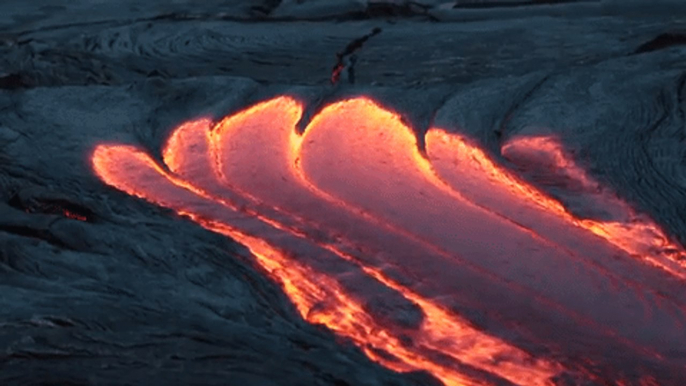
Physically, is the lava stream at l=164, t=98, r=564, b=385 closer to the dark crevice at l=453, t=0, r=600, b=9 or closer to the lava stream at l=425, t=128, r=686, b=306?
the lava stream at l=425, t=128, r=686, b=306

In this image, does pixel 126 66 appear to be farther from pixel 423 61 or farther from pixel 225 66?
pixel 423 61

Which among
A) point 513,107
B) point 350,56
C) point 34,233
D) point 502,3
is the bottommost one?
point 34,233

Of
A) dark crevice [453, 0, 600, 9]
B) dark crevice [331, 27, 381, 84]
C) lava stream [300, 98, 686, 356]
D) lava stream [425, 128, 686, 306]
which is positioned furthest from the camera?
dark crevice [453, 0, 600, 9]

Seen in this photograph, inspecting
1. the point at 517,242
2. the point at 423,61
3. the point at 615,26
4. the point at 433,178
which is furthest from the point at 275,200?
the point at 615,26

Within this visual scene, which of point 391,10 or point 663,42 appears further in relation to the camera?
point 391,10

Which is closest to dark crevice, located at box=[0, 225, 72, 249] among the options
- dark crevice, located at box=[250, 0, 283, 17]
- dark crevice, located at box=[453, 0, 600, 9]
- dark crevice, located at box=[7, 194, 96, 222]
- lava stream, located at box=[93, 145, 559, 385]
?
dark crevice, located at box=[7, 194, 96, 222]

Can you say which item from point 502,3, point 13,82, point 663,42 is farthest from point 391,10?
point 13,82

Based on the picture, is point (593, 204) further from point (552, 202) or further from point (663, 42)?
point (663, 42)

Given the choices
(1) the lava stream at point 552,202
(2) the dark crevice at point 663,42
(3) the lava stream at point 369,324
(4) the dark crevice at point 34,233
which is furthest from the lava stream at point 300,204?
(2) the dark crevice at point 663,42
